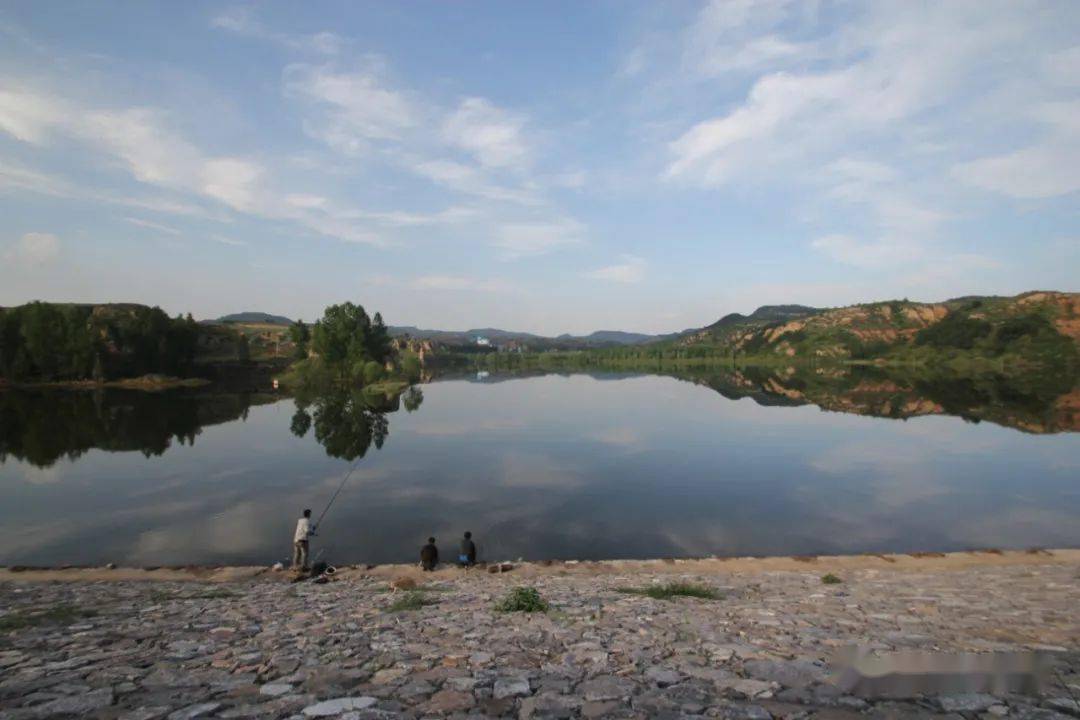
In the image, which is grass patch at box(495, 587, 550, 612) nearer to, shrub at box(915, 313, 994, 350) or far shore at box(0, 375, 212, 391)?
far shore at box(0, 375, 212, 391)

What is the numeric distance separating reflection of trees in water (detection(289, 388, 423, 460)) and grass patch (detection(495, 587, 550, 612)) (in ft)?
117

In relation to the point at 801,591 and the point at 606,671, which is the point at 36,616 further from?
the point at 801,591

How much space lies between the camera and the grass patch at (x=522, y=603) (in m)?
13.6

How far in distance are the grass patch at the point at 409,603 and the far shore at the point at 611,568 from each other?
4.54 m

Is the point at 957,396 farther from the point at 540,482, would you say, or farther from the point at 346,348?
the point at 346,348

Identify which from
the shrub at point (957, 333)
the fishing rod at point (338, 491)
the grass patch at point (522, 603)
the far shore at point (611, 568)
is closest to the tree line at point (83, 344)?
the fishing rod at point (338, 491)

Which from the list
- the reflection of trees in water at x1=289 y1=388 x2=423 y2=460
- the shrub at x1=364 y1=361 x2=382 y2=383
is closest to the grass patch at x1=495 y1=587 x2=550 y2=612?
the reflection of trees in water at x1=289 y1=388 x2=423 y2=460

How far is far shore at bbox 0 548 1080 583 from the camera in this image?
20328 millimetres

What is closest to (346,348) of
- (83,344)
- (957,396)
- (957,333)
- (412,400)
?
(412,400)

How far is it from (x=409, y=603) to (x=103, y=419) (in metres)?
72.3

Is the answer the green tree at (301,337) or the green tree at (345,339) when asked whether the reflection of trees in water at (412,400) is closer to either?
the green tree at (345,339)

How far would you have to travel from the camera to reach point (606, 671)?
8.73 m

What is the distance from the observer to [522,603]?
1376 centimetres

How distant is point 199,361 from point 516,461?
140131 mm
